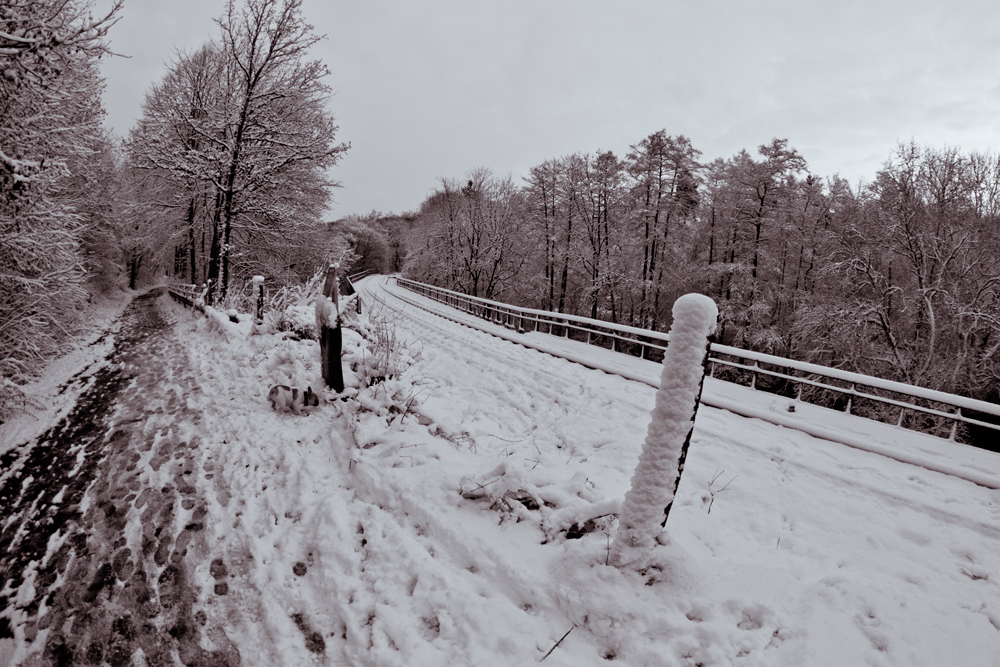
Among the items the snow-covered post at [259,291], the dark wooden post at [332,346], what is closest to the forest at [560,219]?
the snow-covered post at [259,291]

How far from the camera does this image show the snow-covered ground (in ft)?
8.57

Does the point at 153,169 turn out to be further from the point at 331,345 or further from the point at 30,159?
the point at 331,345

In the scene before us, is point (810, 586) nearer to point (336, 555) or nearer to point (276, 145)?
point (336, 555)

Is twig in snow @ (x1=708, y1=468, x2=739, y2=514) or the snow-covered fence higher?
the snow-covered fence

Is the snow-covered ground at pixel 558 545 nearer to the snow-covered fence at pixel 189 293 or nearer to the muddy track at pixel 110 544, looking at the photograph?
the muddy track at pixel 110 544

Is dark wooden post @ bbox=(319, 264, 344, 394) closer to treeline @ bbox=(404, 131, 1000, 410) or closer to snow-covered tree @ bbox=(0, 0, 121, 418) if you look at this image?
snow-covered tree @ bbox=(0, 0, 121, 418)

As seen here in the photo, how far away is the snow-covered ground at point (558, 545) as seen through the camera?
103 inches

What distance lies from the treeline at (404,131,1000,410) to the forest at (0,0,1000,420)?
0.11 meters

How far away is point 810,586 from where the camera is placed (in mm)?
3039

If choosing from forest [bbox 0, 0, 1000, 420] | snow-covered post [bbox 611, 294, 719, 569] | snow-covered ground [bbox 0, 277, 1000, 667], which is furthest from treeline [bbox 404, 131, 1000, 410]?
snow-covered post [bbox 611, 294, 719, 569]

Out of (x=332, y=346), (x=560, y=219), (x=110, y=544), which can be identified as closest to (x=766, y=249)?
(x=560, y=219)

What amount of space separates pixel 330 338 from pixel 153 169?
1566 cm

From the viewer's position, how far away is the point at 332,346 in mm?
6246

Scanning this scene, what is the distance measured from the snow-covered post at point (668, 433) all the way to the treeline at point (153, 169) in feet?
26.9
